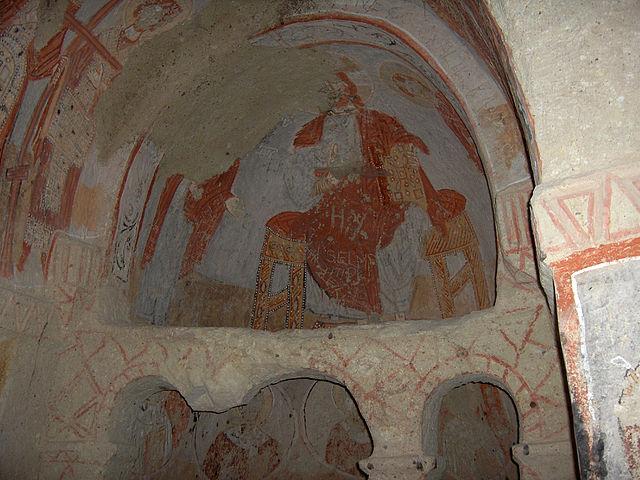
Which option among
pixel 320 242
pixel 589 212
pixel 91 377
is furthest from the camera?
pixel 320 242

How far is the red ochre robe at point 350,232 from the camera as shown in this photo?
7156 millimetres

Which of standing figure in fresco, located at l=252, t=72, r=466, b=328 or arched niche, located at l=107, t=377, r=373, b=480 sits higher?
standing figure in fresco, located at l=252, t=72, r=466, b=328

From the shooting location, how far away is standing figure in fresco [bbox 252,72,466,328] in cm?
680

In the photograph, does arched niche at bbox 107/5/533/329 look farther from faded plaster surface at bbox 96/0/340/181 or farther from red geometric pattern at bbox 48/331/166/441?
red geometric pattern at bbox 48/331/166/441

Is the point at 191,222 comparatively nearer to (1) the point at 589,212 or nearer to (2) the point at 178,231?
(2) the point at 178,231

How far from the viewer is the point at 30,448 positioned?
496 cm

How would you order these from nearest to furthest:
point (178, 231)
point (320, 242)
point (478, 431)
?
point (178, 231)
point (478, 431)
point (320, 242)

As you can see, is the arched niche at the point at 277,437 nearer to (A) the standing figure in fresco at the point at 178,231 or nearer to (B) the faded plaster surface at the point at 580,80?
(A) the standing figure in fresco at the point at 178,231

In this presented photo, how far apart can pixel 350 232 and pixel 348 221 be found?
0.13 m

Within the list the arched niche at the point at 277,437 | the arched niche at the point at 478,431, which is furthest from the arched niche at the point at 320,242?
the arched niche at the point at 478,431

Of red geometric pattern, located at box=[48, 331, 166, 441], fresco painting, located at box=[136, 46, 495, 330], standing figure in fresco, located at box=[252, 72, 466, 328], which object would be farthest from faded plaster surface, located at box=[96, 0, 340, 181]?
red geometric pattern, located at box=[48, 331, 166, 441]

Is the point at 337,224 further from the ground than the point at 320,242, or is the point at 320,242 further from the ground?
the point at 337,224

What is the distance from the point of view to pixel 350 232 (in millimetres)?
7312

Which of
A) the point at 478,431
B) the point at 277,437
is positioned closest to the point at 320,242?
the point at 277,437
